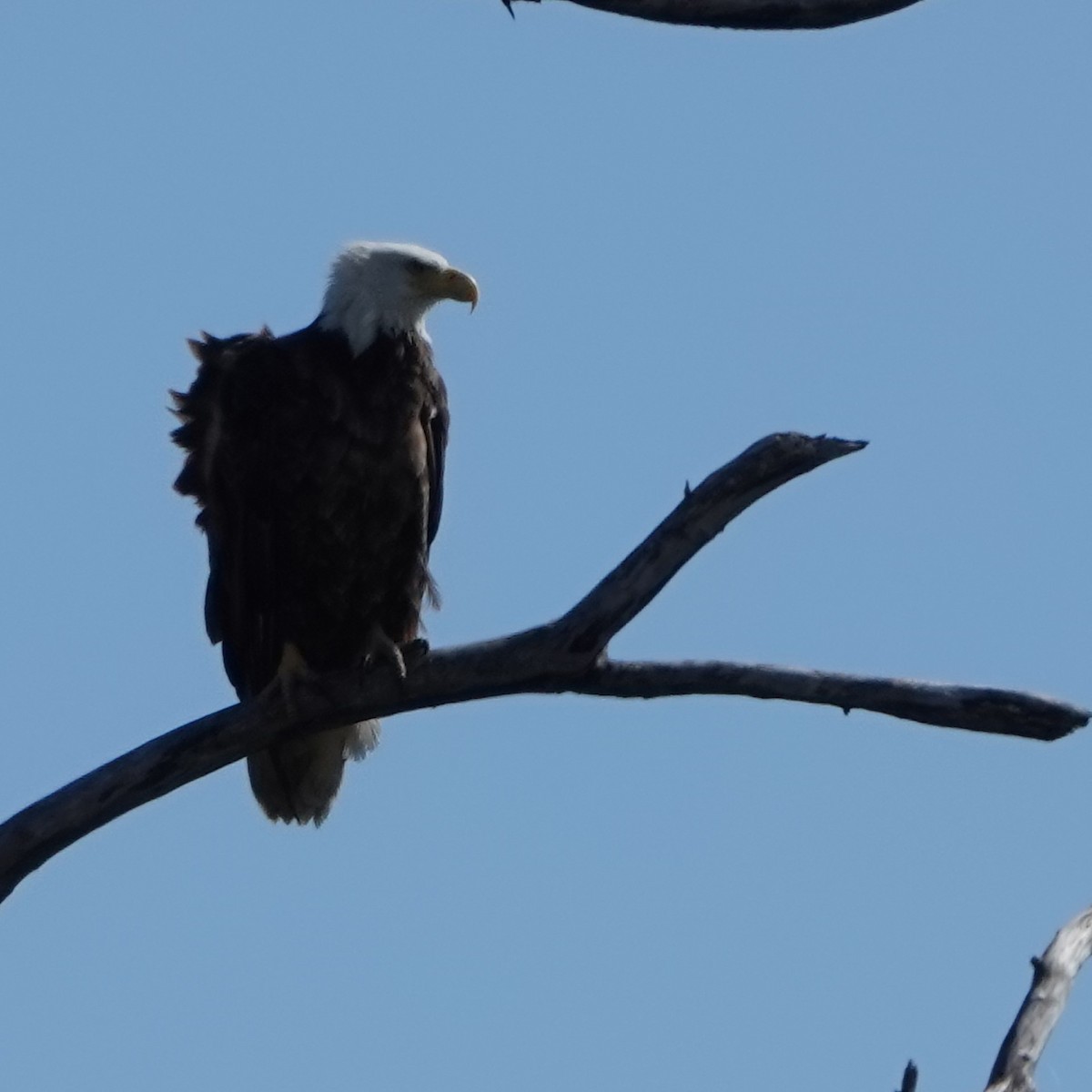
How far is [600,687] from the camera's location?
15.9 feet

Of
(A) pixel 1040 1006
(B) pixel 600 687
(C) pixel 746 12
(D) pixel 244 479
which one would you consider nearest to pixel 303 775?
(D) pixel 244 479

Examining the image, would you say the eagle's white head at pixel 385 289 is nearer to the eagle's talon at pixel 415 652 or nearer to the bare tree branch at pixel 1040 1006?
the eagle's talon at pixel 415 652

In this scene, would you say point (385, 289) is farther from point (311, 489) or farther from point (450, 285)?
point (311, 489)

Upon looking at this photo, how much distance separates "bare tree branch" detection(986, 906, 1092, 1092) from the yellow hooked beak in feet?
9.81

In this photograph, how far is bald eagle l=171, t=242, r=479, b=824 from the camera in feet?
20.0

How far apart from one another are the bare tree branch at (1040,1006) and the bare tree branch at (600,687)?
40 cm

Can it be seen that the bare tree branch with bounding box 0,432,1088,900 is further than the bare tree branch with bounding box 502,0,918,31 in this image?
Yes

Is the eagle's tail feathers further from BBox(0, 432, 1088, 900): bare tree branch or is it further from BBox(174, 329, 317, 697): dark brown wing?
BBox(0, 432, 1088, 900): bare tree branch

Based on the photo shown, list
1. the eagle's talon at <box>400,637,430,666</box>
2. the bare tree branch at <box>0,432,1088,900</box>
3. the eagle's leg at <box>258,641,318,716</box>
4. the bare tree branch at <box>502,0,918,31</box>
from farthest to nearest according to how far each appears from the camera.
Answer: the eagle's leg at <box>258,641,318,716</box> < the eagle's talon at <box>400,637,430,666</box> < the bare tree branch at <box>0,432,1088,900</box> < the bare tree branch at <box>502,0,918,31</box>

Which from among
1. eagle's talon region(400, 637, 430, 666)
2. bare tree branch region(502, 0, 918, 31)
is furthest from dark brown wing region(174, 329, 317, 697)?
bare tree branch region(502, 0, 918, 31)

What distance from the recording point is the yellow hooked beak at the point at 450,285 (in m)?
6.74

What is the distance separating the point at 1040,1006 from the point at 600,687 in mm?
1114

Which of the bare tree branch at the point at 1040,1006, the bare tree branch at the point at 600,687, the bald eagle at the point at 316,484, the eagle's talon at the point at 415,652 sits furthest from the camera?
the bald eagle at the point at 316,484

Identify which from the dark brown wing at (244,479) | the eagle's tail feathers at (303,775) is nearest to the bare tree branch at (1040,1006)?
the dark brown wing at (244,479)
